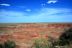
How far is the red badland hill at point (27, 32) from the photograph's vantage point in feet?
11.3

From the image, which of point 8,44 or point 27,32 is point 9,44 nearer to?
point 8,44

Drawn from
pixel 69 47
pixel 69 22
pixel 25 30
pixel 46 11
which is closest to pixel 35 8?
pixel 46 11

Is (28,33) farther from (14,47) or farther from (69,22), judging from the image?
(69,22)

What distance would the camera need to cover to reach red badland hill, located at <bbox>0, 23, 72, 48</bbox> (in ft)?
11.3

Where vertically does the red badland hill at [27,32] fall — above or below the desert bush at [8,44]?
above

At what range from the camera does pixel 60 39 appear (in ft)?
11.2

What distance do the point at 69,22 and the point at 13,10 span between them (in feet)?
3.25

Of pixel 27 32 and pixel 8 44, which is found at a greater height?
pixel 27 32

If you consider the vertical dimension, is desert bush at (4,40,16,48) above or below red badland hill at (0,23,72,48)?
below

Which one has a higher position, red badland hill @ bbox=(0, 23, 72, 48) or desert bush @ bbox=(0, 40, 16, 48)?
red badland hill @ bbox=(0, 23, 72, 48)

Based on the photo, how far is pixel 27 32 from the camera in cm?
346

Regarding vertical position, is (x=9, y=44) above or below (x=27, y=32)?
below

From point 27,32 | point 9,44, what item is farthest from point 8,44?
point 27,32

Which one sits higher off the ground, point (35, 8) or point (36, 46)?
point (35, 8)
